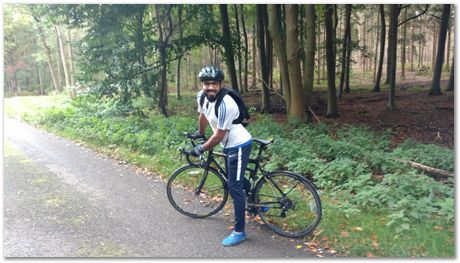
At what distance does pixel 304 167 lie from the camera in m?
6.80

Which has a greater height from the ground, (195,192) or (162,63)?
(162,63)

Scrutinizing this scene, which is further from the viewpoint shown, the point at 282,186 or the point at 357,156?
the point at 357,156

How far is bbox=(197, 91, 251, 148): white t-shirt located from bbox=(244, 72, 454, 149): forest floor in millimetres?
5949

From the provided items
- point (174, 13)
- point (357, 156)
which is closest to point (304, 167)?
point (357, 156)

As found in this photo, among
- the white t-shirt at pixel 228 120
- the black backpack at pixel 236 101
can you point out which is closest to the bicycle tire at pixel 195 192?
the white t-shirt at pixel 228 120

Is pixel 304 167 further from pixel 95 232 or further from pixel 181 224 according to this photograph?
pixel 95 232

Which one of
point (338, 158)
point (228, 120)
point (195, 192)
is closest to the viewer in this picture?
point (228, 120)

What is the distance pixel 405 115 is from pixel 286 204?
9.96 m

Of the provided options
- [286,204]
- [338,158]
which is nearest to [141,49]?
[338,158]

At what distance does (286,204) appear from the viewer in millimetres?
4758

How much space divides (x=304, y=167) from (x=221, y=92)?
303cm

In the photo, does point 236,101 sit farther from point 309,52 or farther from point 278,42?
point 309,52

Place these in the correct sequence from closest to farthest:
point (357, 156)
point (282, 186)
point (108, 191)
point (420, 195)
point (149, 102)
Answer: point (282, 186), point (420, 195), point (108, 191), point (357, 156), point (149, 102)

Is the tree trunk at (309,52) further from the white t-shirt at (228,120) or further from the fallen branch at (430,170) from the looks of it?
the white t-shirt at (228,120)
